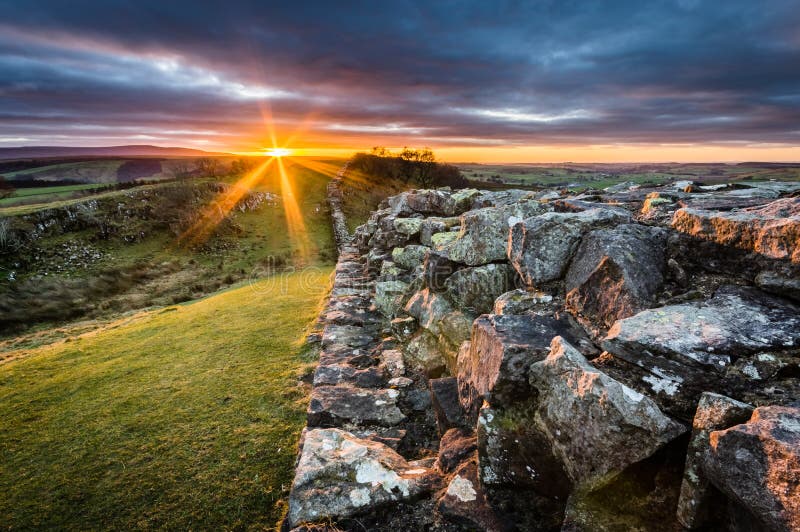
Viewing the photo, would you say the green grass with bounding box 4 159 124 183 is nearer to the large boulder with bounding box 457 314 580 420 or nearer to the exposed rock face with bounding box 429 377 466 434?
the exposed rock face with bounding box 429 377 466 434

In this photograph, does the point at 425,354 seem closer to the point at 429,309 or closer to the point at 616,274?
the point at 429,309

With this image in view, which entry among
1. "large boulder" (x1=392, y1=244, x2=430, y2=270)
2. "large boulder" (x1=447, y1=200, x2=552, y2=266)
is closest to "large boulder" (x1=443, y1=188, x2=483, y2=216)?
"large boulder" (x1=392, y1=244, x2=430, y2=270)

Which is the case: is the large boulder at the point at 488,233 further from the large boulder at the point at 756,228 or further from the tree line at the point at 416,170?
the tree line at the point at 416,170

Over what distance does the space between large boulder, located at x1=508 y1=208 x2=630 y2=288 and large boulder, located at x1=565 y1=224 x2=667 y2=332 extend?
0.28 meters

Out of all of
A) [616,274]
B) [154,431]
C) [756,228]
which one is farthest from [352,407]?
[756,228]

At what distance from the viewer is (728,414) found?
2.75 metres

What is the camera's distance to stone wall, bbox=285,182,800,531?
278 cm

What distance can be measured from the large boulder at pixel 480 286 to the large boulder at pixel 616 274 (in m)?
1.77

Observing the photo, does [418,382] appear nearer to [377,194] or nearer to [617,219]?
[617,219]

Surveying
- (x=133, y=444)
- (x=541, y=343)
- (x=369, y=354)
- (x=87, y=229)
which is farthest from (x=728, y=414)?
(x=87, y=229)

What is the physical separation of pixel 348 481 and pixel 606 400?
309cm

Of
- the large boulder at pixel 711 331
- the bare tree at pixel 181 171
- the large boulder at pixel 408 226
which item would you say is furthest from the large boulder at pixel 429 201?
the bare tree at pixel 181 171

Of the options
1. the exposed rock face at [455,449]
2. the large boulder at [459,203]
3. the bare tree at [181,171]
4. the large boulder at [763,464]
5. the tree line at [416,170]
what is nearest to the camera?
the large boulder at [763,464]

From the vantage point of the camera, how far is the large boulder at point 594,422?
3025mm
